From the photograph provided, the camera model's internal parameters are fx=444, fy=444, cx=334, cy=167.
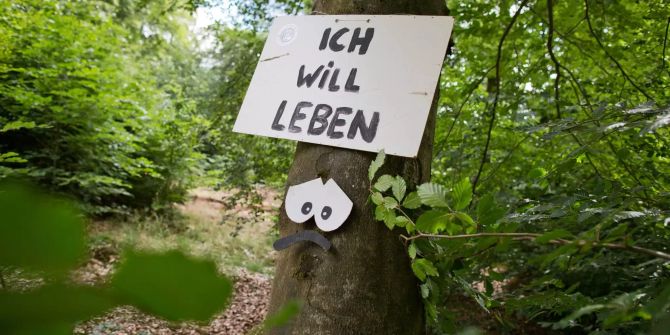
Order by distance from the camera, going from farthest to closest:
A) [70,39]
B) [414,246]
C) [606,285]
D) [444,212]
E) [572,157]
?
[70,39]
[606,285]
[572,157]
[414,246]
[444,212]

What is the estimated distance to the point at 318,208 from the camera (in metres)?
0.98

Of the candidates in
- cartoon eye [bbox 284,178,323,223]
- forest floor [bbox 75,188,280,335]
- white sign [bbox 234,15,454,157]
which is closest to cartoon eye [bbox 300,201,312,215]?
cartoon eye [bbox 284,178,323,223]

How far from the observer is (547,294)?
92 cm

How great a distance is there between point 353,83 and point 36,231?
96 cm

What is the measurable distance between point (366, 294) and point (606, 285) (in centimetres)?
322

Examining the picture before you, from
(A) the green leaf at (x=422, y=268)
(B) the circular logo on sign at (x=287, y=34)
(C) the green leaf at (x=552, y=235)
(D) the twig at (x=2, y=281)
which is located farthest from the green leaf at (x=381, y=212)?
(D) the twig at (x=2, y=281)

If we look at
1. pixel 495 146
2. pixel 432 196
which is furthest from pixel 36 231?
pixel 495 146

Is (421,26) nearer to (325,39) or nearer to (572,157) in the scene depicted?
(325,39)

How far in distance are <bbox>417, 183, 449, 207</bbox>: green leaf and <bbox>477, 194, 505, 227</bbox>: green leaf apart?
0.27 feet

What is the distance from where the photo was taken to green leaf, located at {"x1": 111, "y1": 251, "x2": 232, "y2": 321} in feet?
0.70

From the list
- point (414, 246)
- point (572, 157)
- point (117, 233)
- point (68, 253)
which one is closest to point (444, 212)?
point (414, 246)

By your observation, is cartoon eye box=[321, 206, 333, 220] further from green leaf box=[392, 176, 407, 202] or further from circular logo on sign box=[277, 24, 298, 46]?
circular logo on sign box=[277, 24, 298, 46]

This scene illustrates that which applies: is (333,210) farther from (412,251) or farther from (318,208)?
(412,251)

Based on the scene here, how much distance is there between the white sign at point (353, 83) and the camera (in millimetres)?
1040
